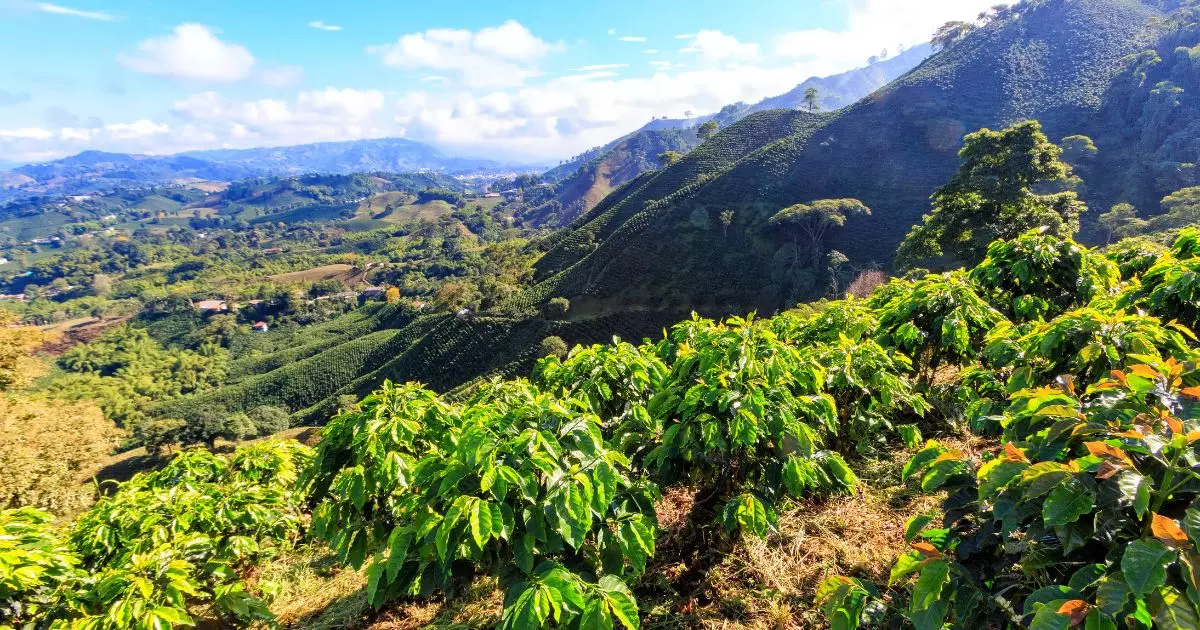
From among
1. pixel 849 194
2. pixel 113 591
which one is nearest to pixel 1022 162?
pixel 113 591

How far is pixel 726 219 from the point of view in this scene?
188 ft

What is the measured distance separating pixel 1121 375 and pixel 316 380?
78.9 meters

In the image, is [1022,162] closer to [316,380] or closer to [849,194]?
[849,194]

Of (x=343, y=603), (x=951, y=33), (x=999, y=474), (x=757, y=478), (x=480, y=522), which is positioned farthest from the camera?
(x=951, y=33)

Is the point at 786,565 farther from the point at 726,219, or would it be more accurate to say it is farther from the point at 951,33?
the point at 951,33

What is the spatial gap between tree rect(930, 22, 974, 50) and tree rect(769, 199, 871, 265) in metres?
58.5

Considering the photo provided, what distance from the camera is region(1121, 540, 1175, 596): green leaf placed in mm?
1543

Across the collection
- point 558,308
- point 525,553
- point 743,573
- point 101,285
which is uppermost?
point 525,553

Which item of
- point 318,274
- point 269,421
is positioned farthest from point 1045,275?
point 318,274

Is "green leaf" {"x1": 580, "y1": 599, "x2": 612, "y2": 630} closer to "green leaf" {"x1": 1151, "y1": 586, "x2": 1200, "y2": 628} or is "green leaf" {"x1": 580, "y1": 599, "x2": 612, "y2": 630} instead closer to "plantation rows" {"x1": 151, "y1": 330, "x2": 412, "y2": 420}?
"green leaf" {"x1": 1151, "y1": 586, "x2": 1200, "y2": 628}

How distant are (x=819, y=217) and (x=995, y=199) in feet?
95.6

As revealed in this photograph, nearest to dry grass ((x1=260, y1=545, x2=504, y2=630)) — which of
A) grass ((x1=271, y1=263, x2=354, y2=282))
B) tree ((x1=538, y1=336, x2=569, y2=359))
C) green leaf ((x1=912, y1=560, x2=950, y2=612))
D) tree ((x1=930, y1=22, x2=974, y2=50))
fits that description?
green leaf ((x1=912, y1=560, x2=950, y2=612))

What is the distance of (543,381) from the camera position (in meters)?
5.99

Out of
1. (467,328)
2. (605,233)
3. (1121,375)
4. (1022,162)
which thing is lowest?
(467,328)
